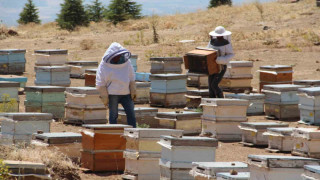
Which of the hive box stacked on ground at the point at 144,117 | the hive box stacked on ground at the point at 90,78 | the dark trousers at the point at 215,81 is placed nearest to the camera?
the hive box stacked on ground at the point at 144,117

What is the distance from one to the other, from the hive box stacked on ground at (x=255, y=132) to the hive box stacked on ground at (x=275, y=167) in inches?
213

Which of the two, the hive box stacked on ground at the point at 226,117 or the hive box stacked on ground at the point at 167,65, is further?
the hive box stacked on ground at the point at 167,65

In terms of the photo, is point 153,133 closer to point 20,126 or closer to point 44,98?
point 20,126

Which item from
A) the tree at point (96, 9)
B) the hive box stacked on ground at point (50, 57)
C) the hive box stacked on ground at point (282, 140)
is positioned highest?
the tree at point (96, 9)

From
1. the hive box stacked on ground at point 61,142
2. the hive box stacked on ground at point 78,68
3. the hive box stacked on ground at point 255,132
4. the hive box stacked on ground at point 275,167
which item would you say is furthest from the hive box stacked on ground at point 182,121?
the hive box stacked on ground at point 78,68

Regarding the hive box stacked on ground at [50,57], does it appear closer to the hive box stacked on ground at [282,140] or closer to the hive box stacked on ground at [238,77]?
the hive box stacked on ground at [238,77]

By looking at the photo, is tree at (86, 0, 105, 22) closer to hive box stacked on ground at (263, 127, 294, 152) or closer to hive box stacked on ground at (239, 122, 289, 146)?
hive box stacked on ground at (239, 122, 289, 146)

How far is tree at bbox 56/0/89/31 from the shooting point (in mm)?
53219

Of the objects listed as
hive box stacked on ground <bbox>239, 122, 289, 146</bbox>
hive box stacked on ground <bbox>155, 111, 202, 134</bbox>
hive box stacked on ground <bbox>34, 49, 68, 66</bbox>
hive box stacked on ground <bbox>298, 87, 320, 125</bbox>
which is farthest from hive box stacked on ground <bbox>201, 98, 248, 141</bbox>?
hive box stacked on ground <bbox>34, 49, 68, 66</bbox>

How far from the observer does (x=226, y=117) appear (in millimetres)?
14141

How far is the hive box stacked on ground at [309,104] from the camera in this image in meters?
15.3

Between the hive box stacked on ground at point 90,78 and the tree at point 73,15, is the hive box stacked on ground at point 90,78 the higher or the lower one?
the lower one

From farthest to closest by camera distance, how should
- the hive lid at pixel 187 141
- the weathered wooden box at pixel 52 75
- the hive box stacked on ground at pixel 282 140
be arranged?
1. the weathered wooden box at pixel 52 75
2. the hive box stacked on ground at pixel 282 140
3. the hive lid at pixel 187 141

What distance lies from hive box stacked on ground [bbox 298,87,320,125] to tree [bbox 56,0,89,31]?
1477 inches
